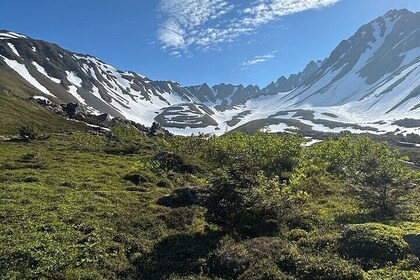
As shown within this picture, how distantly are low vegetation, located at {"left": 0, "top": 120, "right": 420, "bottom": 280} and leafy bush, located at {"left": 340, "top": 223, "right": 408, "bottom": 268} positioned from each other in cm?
5

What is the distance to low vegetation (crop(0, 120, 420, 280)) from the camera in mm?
15867

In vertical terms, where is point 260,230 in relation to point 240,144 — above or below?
below

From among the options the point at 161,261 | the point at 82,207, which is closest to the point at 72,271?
the point at 161,261

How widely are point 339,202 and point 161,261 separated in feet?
55.7

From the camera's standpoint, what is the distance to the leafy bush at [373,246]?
1656cm

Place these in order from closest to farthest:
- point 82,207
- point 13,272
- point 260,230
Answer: point 13,272, point 260,230, point 82,207

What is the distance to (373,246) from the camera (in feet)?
56.2

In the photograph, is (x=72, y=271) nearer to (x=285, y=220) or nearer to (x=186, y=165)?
(x=285, y=220)

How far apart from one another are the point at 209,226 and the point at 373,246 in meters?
8.94

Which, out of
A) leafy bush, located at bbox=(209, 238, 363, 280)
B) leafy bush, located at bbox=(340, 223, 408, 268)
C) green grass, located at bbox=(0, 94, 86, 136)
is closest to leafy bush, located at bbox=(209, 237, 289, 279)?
leafy bush, located at bbox=(209, 238, 363, 280)

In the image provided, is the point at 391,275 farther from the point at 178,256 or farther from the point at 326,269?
the point at 178,256

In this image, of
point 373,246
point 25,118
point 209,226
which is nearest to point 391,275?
point 373,246

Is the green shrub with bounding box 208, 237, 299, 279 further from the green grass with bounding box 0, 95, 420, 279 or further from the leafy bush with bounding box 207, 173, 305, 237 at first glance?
the leafy bush with bounding box 207, 173, 305, 237

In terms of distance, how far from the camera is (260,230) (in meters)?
20.6
